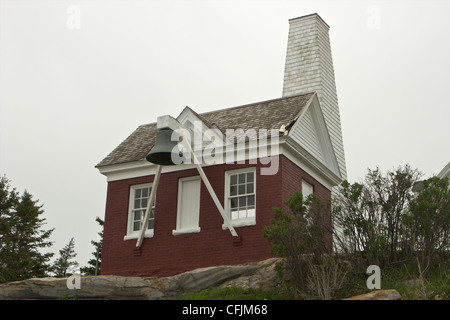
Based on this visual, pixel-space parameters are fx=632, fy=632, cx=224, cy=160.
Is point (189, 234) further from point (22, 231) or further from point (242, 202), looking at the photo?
point (22, 231)

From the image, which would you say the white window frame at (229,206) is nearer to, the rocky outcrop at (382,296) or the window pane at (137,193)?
the window pane at (137,193)

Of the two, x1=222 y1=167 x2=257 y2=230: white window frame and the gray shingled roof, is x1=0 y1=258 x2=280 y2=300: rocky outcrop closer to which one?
x1=222 y1=167 x2=257 y2=230: white window frame

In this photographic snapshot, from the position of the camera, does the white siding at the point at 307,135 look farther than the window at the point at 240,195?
Yes

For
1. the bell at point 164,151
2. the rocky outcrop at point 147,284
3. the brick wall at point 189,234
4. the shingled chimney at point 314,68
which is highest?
the shingled chimney at point 314,68

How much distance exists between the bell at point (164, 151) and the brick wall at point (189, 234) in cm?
173

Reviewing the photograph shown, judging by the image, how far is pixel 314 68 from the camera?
26.7 meters

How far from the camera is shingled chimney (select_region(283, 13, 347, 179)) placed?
2628 centimetres

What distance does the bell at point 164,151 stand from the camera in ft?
55.8

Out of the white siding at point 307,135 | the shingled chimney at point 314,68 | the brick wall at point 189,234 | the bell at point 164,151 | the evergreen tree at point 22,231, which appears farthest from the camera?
the evergreen tree at point 22,231

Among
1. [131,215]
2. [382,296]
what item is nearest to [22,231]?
[131,215]

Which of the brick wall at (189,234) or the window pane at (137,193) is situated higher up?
the window pane at (137,193)

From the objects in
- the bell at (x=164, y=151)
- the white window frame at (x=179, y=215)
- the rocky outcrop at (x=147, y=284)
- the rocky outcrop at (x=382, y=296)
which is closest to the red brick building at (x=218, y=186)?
the white window frame at (x=179, y=215)

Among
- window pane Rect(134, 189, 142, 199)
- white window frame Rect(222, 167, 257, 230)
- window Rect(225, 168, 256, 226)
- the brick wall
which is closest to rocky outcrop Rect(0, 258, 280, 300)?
the brick wall

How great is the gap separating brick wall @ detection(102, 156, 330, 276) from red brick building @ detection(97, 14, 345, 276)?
0.10 ft
